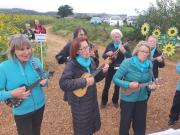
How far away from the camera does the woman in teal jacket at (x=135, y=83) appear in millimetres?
4270

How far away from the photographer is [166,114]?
6496mm

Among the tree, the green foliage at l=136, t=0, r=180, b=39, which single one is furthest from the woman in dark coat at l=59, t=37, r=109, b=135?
the tree

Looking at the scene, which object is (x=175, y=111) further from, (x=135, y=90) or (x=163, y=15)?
(x=163, y=15)

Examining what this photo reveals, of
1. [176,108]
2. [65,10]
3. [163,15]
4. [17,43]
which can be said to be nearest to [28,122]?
[17,43]

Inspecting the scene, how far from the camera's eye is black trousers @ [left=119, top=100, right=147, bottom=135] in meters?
4.50

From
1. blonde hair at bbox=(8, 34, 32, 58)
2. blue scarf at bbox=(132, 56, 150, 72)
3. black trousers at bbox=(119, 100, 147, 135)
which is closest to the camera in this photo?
blonde hair at bbox=(8, 34, 32, 58)

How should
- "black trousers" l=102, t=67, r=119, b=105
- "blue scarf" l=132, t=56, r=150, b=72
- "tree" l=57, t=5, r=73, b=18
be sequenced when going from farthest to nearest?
"tree" l=57, t=5, r=73, b=18 → "black trousers" l=102, t=67, r=119, b=105 → "blue scarf" l=132, t=56, r=150, b=72

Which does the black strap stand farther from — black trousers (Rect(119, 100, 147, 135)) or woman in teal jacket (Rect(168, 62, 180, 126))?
woman in teal jacket (Rect(168, 62, 180, 126))

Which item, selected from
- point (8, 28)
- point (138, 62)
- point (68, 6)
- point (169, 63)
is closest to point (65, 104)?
point (138, 62)

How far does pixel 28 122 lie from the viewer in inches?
146

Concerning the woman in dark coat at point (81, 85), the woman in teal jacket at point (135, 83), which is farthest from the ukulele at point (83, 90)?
the woman in teal jacket at point (135, 83)

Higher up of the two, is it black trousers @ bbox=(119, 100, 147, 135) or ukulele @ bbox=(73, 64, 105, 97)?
ukulele @ bbox=(73, 64, 105, 97)

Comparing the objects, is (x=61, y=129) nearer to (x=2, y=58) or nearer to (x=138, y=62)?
(x=138, y=62)

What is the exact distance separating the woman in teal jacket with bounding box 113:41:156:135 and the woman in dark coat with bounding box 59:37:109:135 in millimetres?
403
